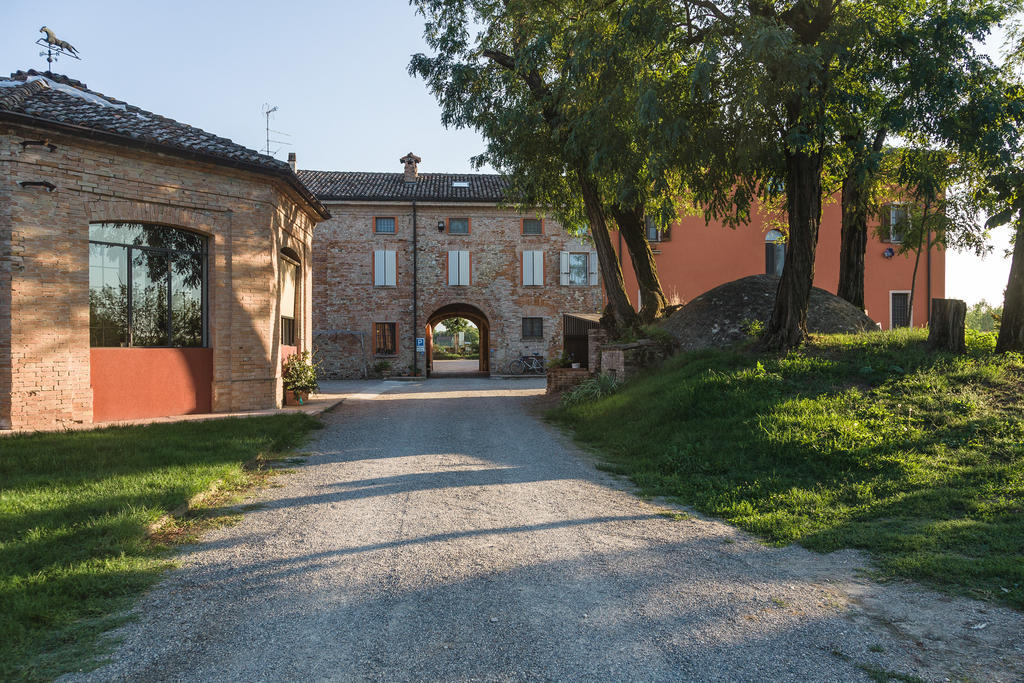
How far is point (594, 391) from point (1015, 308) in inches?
255

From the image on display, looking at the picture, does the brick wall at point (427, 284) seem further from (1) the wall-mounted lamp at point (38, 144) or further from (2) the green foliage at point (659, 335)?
Result: (1) the wall-mounted lamp at point (38, 144)

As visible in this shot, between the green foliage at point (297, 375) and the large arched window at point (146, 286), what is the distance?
2.36 metres

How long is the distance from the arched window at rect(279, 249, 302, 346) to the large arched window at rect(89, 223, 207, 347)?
2.41m

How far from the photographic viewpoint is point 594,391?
12.4 meters

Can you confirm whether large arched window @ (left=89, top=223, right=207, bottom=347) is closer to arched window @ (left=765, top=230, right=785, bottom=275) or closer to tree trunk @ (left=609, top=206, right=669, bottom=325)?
tree trunk @ (left=609, top=206, right=669, bottom=325)

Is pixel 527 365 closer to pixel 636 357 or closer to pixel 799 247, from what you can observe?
pixel 636 357

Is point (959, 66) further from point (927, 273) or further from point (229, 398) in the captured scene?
point (927, 273)

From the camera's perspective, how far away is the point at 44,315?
9.67 metres

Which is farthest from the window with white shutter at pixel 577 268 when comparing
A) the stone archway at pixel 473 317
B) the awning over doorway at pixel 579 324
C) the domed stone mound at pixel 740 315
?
the domed stone mound at pixel 740 315

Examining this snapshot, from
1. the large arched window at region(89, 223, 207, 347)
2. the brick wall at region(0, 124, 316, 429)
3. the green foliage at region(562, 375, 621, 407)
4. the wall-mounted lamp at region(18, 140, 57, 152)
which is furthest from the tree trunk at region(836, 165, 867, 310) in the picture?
the wall-mounted lamp at region(18, 140, 57, 152)

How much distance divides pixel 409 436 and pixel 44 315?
5.68 metres

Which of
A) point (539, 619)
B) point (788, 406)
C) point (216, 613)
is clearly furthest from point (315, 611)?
point (788, 406)

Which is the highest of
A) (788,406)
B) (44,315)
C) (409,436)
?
(44,315)

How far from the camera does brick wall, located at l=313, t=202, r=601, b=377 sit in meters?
26.9
